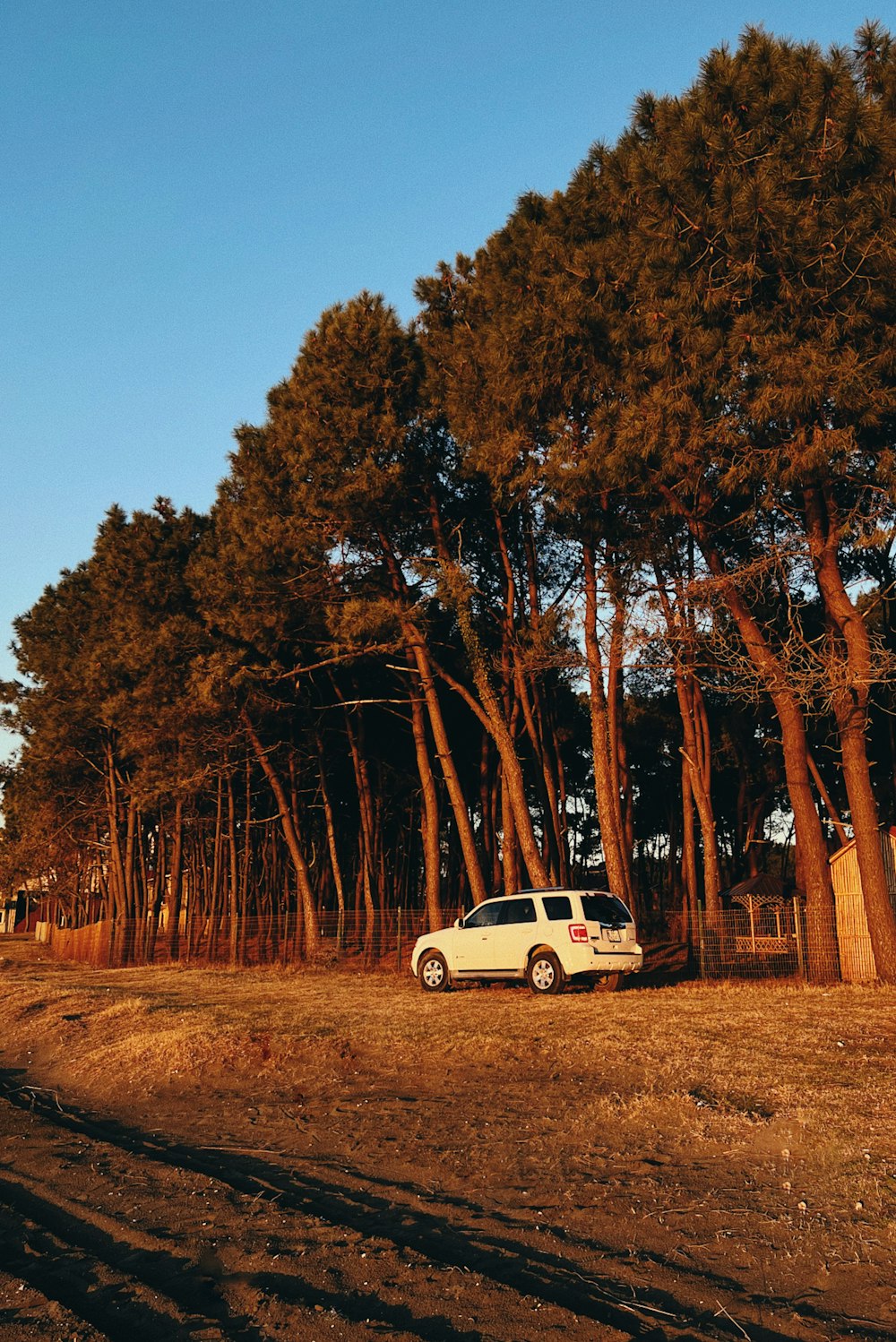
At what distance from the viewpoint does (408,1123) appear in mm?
8867

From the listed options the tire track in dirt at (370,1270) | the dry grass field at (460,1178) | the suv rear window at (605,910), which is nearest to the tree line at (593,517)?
the suv rear window at (605,910)

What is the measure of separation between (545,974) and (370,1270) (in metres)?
12.2

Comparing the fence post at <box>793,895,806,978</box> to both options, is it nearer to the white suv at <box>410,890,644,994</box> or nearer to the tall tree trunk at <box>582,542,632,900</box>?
the white suv at <box>410,890,644,994</box>

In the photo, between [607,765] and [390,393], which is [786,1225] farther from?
[390,393]

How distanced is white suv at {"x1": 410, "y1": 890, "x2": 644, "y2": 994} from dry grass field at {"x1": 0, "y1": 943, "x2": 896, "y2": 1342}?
234 centimetres

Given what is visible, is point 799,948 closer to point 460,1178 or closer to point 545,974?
point 545,974

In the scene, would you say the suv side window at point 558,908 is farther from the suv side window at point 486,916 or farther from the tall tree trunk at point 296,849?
the tall tree trunk at point 296,849

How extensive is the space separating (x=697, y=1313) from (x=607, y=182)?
53.0 ft

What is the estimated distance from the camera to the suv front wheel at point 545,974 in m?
16.9

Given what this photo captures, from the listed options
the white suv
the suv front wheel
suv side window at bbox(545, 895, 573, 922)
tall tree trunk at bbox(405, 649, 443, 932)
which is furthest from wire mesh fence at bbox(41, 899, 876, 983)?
the suv front wheel

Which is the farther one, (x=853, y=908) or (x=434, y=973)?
(x=434, y=973)

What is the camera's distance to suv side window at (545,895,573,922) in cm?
1702

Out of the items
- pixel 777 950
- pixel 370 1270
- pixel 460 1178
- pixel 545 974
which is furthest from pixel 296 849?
pixel 370 1270

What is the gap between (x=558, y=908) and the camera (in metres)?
17.2
